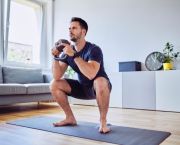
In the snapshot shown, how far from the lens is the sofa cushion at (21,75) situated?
12.2 ft

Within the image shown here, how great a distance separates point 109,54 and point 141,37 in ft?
2.28

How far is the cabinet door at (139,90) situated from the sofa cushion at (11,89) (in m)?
1.67

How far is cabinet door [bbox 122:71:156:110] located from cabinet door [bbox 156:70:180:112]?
9 cm

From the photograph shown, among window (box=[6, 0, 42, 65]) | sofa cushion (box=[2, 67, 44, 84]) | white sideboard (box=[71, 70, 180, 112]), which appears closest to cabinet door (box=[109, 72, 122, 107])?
white sideboard (box=[71, 70, 180, 112])

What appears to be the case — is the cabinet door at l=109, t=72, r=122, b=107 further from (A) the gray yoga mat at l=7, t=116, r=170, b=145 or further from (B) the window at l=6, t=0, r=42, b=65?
(B) the window at l=6, t=0, r=42, b=65

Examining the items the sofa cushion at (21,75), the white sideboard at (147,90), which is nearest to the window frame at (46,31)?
the sofa cushion at (21,75)

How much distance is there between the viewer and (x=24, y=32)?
467 centimetres

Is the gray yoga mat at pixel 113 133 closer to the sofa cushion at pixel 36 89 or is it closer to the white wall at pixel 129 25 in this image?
the sofa cushion at pixel 36 89

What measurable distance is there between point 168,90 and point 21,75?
2450mm

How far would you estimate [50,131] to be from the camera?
1.92 m

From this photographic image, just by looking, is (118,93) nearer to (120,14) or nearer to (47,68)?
(120,14)

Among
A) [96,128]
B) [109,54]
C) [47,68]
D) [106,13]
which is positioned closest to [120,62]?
[109,54]

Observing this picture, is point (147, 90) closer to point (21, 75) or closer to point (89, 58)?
point (89, 58)

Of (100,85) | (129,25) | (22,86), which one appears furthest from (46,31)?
(100,85)
